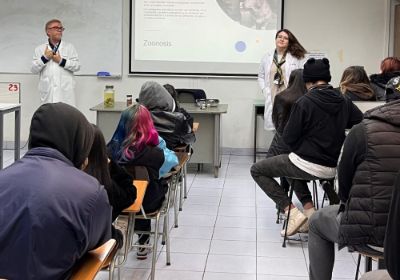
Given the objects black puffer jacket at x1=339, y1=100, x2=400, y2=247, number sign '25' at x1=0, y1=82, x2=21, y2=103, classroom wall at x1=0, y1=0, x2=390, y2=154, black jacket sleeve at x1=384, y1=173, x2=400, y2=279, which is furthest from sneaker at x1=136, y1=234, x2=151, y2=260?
number sign '25' at x1=0, y1=82, x2=21, y2=103

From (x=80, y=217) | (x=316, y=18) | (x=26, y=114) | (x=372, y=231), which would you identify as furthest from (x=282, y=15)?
(x=80, y=217)

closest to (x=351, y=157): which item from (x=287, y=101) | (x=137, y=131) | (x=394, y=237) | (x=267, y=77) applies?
(x=394, y=237)

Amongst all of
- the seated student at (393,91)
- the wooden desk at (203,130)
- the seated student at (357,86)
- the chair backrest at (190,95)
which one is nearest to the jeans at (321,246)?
the seated student at (393,91)

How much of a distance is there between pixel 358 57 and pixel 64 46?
357 cm

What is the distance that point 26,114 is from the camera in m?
7.59

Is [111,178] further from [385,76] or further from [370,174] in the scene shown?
[385,76]

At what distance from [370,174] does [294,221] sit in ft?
5.31

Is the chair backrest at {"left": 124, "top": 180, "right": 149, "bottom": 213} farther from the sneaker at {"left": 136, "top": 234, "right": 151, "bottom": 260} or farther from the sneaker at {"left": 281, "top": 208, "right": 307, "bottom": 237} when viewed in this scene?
the sneaker at {"left": 281, "top": 208, "right": 307, "bottom": 237}

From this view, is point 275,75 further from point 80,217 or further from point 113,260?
point 80,217

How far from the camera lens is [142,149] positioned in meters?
3.34

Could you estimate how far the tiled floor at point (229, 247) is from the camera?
140 inches

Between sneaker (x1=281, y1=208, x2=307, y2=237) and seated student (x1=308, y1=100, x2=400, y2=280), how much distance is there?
1389 mm

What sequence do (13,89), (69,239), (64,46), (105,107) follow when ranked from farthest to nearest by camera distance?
(13,89), (64,46), (105,107), (69,239)

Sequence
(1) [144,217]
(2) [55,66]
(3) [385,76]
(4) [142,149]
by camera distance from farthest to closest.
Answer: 1. (2) [55,66]
2. (3) [385,76]
3. (4) [142,149]
4. (1) [144,217]
